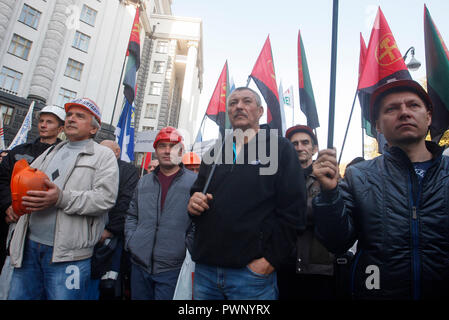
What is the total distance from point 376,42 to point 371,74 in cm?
61

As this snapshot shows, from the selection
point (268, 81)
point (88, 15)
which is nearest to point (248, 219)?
point (268, 81)

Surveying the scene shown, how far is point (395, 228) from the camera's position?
4.34 feet

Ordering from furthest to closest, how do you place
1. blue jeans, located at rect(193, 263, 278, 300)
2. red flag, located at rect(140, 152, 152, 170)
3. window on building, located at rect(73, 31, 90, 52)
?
1. window on building, located at rect(73, 31, 90, 52)
2. red flag, located at rect(140, 152, 152, 170)
3. blue jeans, located at rect(193, 263, 278, 300)

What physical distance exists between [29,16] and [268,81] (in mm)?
18104

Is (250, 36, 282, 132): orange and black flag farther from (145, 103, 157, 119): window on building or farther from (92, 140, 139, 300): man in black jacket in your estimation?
(145, 103, 157, 119): window on building

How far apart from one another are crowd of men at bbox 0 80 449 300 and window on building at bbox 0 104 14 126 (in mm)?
14797

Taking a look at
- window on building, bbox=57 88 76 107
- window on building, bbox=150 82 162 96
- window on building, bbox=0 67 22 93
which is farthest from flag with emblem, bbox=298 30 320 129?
window on building, bbox=150 82 162 96

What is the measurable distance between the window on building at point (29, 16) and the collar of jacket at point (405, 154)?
20.3 meters

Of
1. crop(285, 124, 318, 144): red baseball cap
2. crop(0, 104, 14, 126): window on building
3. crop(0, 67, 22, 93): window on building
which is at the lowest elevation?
crop(285, 124, 318, 144): red baseball cap

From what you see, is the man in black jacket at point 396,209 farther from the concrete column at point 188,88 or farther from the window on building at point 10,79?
the concrete column at point 188,88

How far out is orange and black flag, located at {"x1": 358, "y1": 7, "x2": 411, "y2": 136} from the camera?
10.3 feet

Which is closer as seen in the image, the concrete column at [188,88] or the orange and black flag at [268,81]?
the orange and black flag at [268,81]

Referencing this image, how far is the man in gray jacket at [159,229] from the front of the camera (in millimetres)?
2092

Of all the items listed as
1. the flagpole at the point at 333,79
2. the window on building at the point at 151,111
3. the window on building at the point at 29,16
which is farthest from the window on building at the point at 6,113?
the flagpole at the point at 333,79
